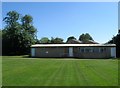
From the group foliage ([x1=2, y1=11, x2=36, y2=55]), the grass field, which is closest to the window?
foliage ([x1=2, y1=11, x2=36, y2=55])

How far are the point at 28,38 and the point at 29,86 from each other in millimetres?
58366

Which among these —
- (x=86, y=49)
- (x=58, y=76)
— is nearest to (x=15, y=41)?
(x=86, y=49)

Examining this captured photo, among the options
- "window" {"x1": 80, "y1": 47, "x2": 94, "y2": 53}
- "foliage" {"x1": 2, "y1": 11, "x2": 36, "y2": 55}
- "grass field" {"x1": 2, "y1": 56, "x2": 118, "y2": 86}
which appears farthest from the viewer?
"foliage" {"x1": 2, "y1": 11, "x2": 36, "y2": 55}

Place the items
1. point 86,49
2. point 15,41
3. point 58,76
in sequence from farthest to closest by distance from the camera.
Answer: point 15,41
point 86,49
point 58,76

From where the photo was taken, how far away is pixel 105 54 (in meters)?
57.2

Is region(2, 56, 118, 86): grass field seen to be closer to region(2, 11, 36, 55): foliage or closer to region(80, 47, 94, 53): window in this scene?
region(80, 47, 94, 53): window

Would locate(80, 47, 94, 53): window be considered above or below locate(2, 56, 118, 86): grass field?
above

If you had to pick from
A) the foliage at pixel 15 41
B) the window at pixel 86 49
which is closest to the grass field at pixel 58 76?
the window at pixel 86 49

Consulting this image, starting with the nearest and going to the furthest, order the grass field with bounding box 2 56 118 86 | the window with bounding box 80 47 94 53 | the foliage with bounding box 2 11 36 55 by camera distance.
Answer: the grass field with bounding box 2 56 118 86, the window with bounding box 80 47 94 53, the foliage with bounding box 2 11 36 55

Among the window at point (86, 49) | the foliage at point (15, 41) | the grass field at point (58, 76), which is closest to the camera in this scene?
the grass field at point (58, 76)

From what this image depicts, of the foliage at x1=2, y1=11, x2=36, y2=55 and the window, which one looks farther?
the foliage at x1=2, y1=11, x2=36, y2=55

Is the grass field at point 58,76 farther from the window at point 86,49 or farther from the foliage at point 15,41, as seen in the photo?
the foliage at point 15,41

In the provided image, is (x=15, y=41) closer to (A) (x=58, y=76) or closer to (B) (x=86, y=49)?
(B) (x=86, y=49)

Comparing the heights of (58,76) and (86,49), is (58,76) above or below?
below
